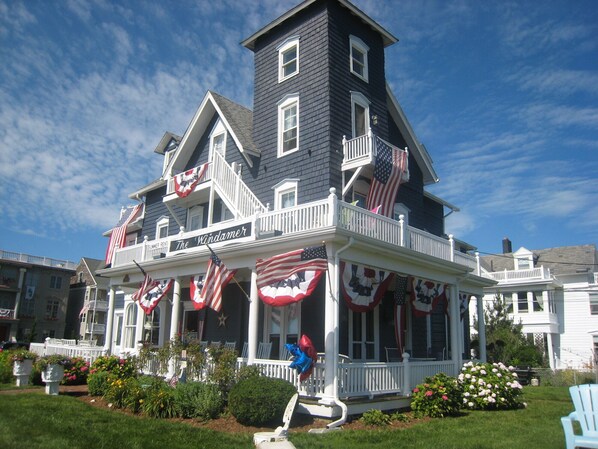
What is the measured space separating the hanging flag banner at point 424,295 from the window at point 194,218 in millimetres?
9922

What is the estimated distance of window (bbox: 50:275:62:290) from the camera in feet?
199

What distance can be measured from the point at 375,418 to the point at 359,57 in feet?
44.1

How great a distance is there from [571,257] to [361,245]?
36236mm

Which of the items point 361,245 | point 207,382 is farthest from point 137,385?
point 361,245

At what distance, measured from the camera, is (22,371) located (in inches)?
646

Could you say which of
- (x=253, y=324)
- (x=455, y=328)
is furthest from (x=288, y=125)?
(x=455, y=328)

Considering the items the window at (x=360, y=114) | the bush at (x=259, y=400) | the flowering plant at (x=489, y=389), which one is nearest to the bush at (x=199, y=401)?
the bush at (x=259, y=400)

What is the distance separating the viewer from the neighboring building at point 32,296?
56.4 metres

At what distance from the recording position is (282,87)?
63.0ft

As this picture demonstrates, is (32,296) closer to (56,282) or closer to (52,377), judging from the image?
(56,282)

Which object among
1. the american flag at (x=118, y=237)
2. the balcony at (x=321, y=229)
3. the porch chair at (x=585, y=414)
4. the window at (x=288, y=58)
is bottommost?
the porch chair at (x=585, y=414)

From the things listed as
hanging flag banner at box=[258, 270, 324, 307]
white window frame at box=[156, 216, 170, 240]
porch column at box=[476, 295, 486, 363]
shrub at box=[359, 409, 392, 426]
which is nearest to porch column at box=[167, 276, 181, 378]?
hanging flag banner at box=[258, 270, 324, 307]

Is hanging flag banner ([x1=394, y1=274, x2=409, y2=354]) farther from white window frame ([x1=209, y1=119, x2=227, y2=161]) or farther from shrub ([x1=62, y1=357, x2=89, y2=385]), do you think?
shrub ([x1=62, y1=357, x2=89, y2=385])

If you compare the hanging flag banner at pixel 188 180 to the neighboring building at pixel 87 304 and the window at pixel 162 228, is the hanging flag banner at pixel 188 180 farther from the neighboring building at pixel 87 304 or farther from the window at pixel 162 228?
the neighboring building at pixel 87 304
